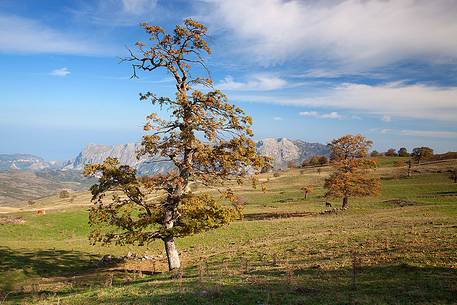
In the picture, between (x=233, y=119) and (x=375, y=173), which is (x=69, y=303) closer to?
(x=233, y=119)

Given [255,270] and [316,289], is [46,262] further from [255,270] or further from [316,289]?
[316,289]

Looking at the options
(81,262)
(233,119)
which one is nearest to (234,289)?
(233,119)

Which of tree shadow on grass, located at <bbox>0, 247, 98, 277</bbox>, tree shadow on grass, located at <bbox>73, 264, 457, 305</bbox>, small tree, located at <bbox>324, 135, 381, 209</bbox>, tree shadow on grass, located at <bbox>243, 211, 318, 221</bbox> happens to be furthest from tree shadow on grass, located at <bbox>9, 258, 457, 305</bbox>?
small tree, located at <bbox>324, 135, 381, 209</bbox>

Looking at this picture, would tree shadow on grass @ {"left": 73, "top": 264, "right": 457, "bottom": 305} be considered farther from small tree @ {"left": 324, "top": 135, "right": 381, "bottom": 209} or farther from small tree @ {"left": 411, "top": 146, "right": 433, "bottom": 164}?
small tree @ {"left": 411, "top": 146, "right": 433, "bottom": 164}

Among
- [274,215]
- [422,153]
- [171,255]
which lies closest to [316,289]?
[171,255]

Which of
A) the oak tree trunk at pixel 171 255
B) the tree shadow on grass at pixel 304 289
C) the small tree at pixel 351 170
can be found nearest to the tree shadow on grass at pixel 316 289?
the tree shadow on grass at pixel 304 289

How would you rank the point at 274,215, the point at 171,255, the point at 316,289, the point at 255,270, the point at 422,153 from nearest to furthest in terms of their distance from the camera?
the point at 316,289, the point at 255,270, the point at 171,255, the point at 274,215, the point at 422,153

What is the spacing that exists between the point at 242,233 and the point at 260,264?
23.8m

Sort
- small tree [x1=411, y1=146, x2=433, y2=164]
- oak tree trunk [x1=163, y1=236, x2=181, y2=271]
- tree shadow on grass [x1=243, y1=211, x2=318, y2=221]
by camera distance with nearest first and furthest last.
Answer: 1. oak tree trunk [x1=163, y1=236, x2=181, y2=271]
2. tree shadow on grass [x1=243, y1=211, x2=318, y2=221]
3. small tree [x1=411, y1=146, x2=433, y2=164]

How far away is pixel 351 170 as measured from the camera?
70.2 m

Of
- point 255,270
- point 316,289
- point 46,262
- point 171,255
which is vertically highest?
point 316,289

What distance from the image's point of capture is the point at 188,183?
2802 cm

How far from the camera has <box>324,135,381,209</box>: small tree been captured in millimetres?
67750

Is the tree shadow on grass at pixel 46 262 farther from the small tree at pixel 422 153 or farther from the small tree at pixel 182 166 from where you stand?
the small tree at pixel 422 153
